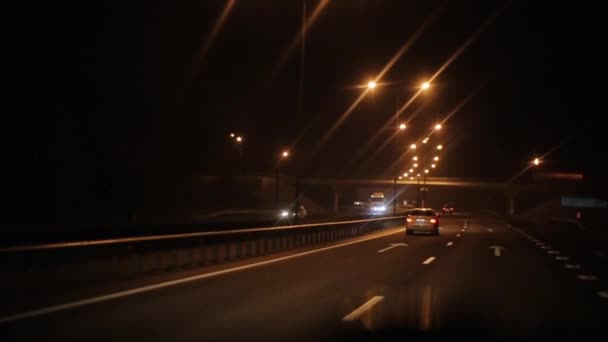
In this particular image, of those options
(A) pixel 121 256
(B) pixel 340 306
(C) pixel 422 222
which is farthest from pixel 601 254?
(A) pixel 121 256

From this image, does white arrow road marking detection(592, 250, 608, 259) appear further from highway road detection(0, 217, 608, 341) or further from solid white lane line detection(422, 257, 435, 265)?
solid white lane line detection(422, 257, 435, 265)

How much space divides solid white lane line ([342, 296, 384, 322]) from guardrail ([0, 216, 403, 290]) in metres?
5.89

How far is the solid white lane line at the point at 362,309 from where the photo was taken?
33.5ft

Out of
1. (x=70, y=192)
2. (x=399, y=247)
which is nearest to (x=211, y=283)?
(x=399, y=247)

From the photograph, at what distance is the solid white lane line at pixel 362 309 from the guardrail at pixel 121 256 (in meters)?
5.89

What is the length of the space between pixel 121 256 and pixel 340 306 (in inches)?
233

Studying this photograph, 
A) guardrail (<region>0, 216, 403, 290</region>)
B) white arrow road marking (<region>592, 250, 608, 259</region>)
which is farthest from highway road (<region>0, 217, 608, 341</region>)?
white arrow road marking (<region>592, 250, 608, 259</region>)

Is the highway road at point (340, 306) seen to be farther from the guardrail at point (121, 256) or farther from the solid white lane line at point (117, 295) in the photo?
the guardrail at point (121, 256)

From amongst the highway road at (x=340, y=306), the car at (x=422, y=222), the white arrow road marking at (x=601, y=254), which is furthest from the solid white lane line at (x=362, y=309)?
the car at (x=422, y=222)

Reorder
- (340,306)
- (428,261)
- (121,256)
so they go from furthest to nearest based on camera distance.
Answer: (428,261) → (121,256) → (340,306)

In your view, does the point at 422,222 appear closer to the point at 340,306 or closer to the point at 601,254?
the point at 601,254

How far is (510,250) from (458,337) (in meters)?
19.7

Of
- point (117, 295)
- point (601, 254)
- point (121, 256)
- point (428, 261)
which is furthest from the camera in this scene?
point (601, 254)

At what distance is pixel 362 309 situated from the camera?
11078 millimetres
